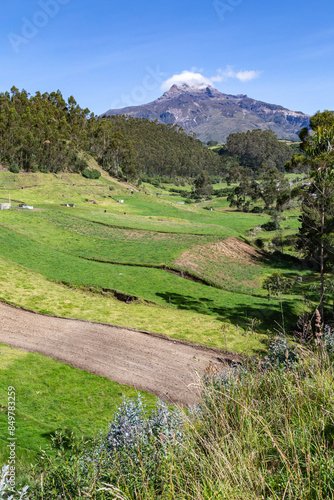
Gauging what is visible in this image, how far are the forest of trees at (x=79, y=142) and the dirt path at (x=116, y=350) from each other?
283 feet

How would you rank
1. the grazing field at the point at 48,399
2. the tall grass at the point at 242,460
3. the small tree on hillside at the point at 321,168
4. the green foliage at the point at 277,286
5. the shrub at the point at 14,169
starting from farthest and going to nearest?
the shrub at the point at 14,169, the green foliage at the point at 277,286, the small tree on hillside at the point at 321,168, the grazing field at the point at 48,399, the tall grass at the point at 242,460

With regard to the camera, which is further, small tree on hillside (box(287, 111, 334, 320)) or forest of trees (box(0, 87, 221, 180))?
forest of trees (box(0, 87, 221, 180))

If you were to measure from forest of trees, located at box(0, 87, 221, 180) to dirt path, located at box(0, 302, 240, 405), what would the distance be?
86126mm

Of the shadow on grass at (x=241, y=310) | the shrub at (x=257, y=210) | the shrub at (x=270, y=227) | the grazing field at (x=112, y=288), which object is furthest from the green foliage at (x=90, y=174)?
the shadow on grass at (x=241, y=310)

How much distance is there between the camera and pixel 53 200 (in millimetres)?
80875

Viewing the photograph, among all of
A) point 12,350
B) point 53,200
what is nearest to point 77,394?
point 12,350

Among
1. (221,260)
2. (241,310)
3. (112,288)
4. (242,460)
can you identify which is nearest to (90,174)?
(221,260)

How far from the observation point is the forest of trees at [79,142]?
104 metres

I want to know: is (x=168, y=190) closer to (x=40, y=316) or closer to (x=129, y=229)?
(x=129, y=229)

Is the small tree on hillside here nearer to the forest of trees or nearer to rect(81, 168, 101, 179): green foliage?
rect(81, 168, 101, 179): green foliage

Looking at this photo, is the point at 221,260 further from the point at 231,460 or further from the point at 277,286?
the point at 231,460

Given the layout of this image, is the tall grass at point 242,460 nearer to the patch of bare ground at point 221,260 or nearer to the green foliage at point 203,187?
the patch of bare ground at point 221,260

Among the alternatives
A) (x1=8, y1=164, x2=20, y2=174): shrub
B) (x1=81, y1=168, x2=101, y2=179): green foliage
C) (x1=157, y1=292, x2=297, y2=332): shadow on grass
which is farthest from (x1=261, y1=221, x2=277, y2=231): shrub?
(x1=8, y1=164, x2=20, y2=174): shrub

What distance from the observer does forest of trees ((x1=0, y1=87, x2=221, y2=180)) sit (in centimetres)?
10350
